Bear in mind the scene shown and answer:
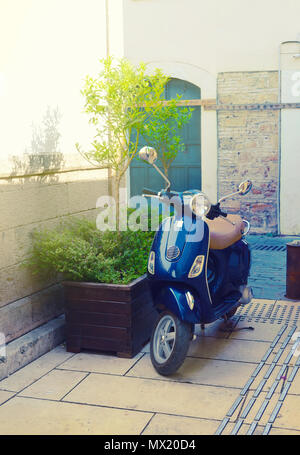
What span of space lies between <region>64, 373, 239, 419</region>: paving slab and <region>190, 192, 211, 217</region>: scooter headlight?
1.20 meters

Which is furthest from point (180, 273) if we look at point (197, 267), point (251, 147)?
point (251, 147)

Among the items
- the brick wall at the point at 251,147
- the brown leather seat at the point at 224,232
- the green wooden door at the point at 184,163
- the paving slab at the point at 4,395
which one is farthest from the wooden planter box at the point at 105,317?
the green wooden door at the point at 184,163

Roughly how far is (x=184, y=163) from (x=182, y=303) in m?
6.98

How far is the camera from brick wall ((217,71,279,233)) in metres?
10.2

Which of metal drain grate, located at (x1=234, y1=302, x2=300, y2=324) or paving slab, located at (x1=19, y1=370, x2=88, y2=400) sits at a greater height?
metal drain grate, located at (x1=234, y1=302, x2=300, y2=324)

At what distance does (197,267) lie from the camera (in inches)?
165

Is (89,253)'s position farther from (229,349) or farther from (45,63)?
(45,63)

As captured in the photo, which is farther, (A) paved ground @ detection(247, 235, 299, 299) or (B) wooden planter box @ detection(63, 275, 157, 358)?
(A) paved ground @ detection(247, 235, 299, 299)

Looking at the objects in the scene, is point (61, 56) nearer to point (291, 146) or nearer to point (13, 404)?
point (13, 404)

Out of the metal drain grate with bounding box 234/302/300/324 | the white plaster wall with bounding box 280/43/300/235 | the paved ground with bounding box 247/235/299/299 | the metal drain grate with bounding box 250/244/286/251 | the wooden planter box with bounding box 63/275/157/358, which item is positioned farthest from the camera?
the white plaster wall with bounding box 280/43/300/235

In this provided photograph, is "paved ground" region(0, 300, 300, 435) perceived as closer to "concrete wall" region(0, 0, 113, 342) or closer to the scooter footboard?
the scooter footboard

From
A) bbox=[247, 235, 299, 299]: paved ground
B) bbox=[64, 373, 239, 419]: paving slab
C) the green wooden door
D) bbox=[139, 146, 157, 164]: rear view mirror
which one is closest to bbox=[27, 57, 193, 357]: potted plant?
bbox=[64, 373, 239, 419]: paving slab

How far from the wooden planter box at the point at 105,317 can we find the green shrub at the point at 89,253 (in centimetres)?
11

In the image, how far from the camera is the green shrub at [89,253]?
4645 mm
